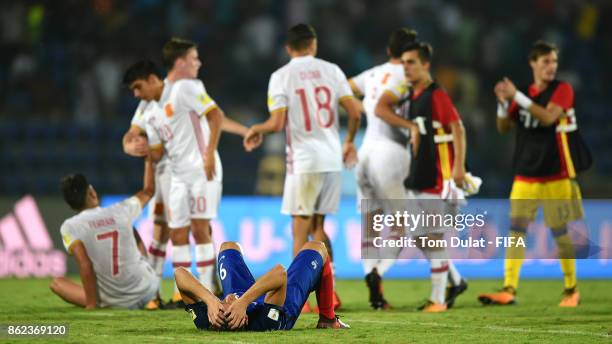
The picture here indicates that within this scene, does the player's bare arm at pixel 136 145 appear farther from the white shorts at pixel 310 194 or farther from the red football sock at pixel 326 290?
the red football sock at pixel 326 290

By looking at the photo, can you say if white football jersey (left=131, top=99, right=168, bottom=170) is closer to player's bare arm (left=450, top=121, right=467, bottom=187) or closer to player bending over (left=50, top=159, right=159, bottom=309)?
player bending over (left=50, top=159, right=159, bottom=309)

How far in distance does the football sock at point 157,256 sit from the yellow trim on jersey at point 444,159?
2.61m

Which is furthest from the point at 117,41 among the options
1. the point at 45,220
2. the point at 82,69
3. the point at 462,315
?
the point at 462,315

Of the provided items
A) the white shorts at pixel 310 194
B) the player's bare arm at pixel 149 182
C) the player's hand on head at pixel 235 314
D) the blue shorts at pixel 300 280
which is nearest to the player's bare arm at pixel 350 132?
the white shorts at pixel 310 194

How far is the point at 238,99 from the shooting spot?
16.7 metres

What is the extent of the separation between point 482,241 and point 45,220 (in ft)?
16.9

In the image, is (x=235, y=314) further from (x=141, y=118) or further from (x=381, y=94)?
(x=141, y=118)

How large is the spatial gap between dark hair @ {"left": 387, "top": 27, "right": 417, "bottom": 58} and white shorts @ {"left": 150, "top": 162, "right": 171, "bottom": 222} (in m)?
2.16

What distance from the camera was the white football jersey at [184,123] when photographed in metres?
9.88

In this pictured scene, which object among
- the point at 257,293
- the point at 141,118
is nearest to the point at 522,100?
the point at 141,118

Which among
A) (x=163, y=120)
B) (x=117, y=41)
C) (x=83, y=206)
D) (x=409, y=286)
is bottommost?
(x=409, y=286)

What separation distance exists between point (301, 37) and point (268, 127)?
791 mm

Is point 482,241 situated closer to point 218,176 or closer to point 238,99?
point 218,176

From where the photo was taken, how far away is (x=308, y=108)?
962 cm
